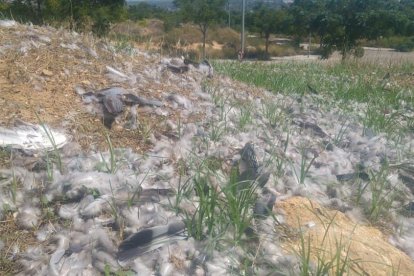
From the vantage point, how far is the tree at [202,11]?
32969mm

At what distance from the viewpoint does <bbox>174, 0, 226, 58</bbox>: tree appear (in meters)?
33.0

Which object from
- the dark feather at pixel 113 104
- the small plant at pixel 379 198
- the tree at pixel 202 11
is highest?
the dark feather at pixel 113 104

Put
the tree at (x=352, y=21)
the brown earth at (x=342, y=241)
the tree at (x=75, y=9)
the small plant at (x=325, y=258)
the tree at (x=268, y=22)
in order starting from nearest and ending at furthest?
the small plant at (x=325, y=258)
the brown earth at (x=342, y=241)
the tree at (x=75, y=9)
the tree at (x=352, y=21)
the tree at (x=268, y=22)

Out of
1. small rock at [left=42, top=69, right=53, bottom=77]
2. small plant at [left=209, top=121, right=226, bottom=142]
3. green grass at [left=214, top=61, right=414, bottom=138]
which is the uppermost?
small rock at [left=42, top=69, right=53, bottom=77]

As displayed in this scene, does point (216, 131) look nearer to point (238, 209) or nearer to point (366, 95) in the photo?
point (238, 209)

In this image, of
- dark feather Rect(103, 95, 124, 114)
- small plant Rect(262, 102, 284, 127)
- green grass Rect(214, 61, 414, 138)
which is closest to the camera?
dark feather Rect(103, 95, 124, 114)

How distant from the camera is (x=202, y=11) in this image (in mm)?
32969

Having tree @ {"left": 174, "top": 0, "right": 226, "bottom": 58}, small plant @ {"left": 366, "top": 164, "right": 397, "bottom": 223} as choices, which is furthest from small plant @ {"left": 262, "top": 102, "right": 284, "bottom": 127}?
tree @ {"left": 174, "top": 0, "right": 226, "bottom": 58}

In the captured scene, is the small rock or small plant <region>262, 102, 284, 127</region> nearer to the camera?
the small rock

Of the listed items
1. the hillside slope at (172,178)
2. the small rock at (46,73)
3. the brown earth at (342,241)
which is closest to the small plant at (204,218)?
the hillside slope at (172,178)

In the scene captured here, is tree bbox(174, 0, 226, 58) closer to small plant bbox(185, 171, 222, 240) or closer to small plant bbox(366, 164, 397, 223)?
small plant bbox(366, 164, 397, 223)

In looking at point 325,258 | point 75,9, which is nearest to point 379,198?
point 325,258

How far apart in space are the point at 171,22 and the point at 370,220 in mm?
36445

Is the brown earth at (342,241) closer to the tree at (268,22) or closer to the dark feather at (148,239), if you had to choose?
the dark feather at (148,239)
